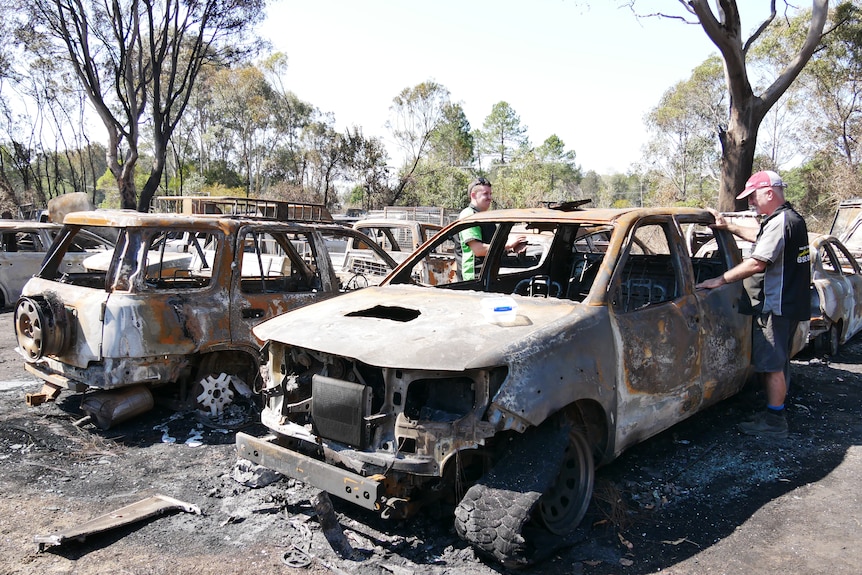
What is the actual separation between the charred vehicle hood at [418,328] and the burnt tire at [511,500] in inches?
20.8

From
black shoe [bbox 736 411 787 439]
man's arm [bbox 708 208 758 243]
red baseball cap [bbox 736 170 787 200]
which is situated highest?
red baseball cap [bbox 736 170 787 200]

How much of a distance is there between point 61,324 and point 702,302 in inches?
183

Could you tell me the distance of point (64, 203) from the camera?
74.0 feet

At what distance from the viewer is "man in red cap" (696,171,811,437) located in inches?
186

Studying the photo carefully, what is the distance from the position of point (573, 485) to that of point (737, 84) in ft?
33.8

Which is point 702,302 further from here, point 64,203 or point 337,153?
point 337,153

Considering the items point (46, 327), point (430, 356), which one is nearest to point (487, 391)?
point (430, 356)

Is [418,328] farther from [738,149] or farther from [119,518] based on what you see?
[738,149]

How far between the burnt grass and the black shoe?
11cm

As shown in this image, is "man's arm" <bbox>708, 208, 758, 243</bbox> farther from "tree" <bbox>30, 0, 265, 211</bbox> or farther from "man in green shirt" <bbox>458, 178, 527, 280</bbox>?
"tree" <bbox>30, 0, 265, 211</bbox>

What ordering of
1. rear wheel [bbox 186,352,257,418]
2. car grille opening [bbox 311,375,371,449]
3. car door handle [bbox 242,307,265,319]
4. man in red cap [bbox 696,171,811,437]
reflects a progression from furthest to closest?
1. car door handle [bbox 242,307,265,319]
2. rear wheel [bbox 186,352,257,418]
3. man in red cap [bbox 696,171,811,437]
4. car grille opening [bbox 311,375,371,449]

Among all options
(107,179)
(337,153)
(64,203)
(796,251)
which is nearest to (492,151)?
(337,153)

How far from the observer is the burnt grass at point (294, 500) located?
126 inches

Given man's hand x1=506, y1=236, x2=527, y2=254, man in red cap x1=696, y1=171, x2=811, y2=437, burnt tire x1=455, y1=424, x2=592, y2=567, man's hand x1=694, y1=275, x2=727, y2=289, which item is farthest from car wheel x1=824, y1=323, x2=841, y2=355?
burnt tire x1=455, y1=424, x2=592, y2=567
